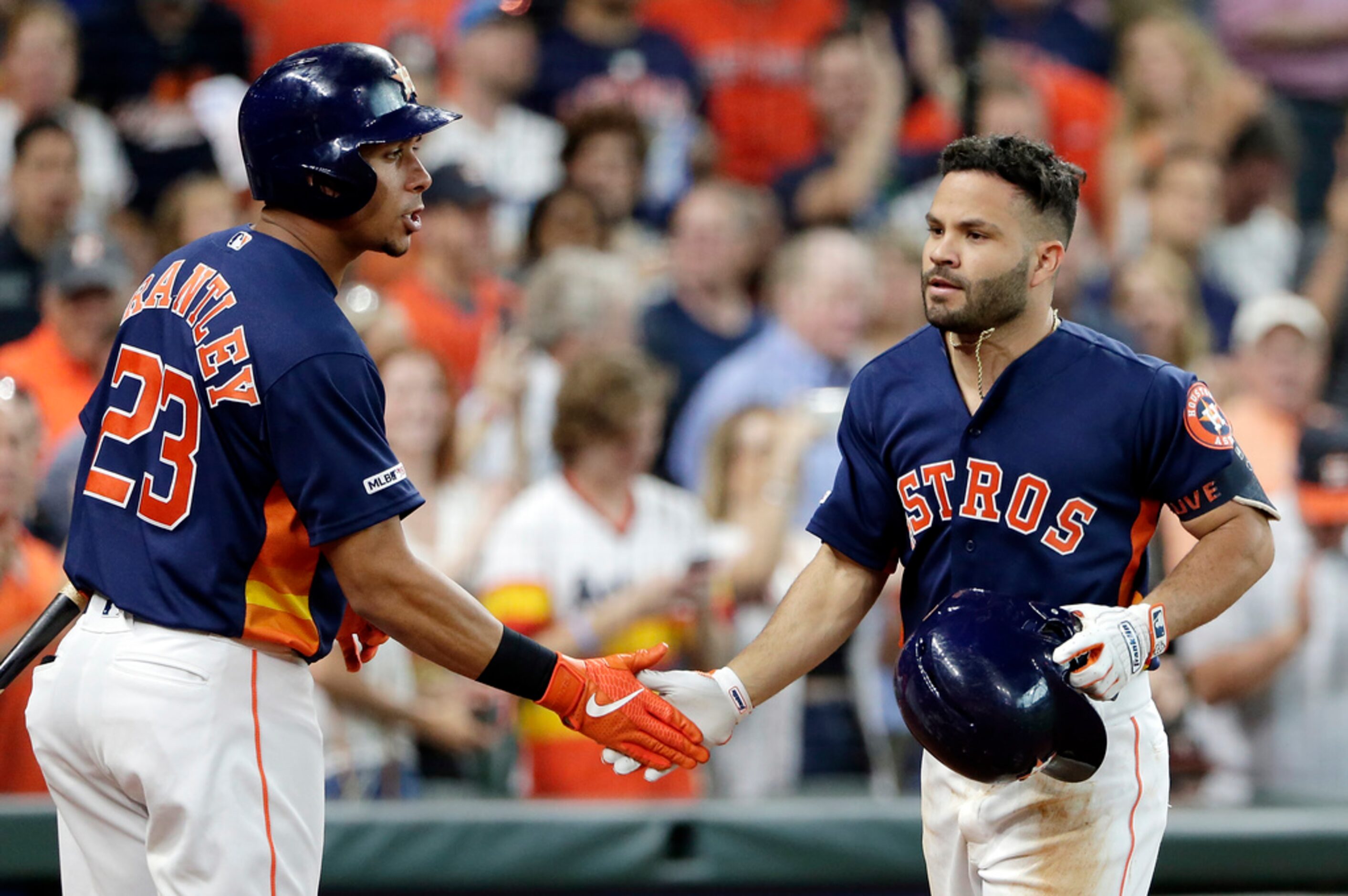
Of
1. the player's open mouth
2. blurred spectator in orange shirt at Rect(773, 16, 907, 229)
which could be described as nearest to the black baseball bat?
the player's open mouth

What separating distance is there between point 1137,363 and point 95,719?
2053 millimetres

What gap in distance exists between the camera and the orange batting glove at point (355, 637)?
310cm

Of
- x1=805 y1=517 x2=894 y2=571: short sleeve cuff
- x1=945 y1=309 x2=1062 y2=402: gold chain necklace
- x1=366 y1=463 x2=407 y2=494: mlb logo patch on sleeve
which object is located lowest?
x1=805 y1=517 x2=894 y2=571: short sleeve cuff

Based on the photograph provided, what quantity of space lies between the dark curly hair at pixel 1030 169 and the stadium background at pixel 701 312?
8.06 feet

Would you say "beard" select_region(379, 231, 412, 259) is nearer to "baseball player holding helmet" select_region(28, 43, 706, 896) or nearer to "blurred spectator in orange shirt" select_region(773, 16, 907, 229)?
"baseball player holding helmet" select_region(28, 43, 706, 896)

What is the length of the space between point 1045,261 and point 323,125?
1.42m

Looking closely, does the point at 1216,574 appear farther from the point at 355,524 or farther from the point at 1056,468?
the point at 355,524

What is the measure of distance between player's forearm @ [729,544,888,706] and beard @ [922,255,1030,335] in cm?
58

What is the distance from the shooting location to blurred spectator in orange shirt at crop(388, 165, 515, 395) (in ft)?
20.3

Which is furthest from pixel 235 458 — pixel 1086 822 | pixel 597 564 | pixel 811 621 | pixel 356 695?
pixel 597 564

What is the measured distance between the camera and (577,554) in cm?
533

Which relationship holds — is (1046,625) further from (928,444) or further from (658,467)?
(658,467)

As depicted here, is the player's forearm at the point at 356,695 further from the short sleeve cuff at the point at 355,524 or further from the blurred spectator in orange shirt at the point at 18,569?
the short sleeve cuff at the point at 355,524

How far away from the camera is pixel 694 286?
6.51 meters
